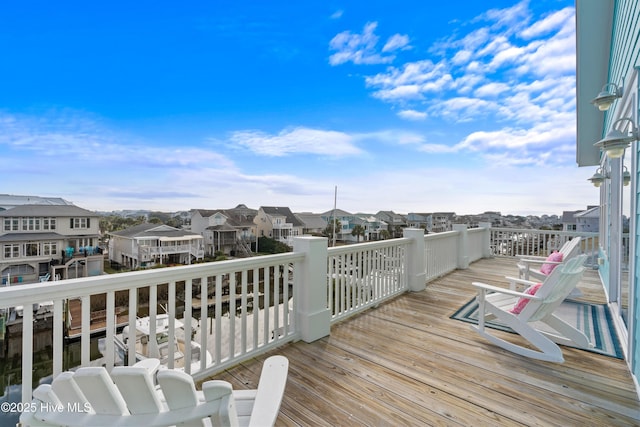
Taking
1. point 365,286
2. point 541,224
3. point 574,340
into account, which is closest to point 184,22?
point 365,286

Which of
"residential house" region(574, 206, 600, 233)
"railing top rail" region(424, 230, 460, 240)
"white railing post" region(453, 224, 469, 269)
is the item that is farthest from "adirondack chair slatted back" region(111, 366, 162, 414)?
"residential house" region(574, 206, 600, 233)

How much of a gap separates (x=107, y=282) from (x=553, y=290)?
3484 mm

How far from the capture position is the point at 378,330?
Result: 10.1 ft

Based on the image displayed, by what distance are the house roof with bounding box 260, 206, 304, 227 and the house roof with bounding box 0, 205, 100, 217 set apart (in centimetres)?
487

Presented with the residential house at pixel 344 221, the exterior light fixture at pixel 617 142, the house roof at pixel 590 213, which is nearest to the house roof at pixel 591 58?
the house roof at pixel 590 213

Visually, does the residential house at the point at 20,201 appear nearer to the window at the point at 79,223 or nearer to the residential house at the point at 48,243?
the residential house at the point at 48,243

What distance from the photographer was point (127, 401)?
0.87 metres

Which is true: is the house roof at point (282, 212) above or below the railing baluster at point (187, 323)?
above

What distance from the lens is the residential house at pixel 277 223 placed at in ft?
→ 24.3

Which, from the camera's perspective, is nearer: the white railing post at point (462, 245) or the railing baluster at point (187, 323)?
the railing baluster at point (187, 323)

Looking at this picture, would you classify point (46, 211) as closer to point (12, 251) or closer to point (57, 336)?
point (12, 251)

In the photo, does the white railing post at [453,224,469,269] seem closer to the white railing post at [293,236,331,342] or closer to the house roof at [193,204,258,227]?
the white railing post at [293,236,331,342]

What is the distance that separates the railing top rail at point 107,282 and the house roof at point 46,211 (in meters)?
3.22

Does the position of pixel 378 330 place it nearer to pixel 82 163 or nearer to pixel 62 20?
pixel 62 20
